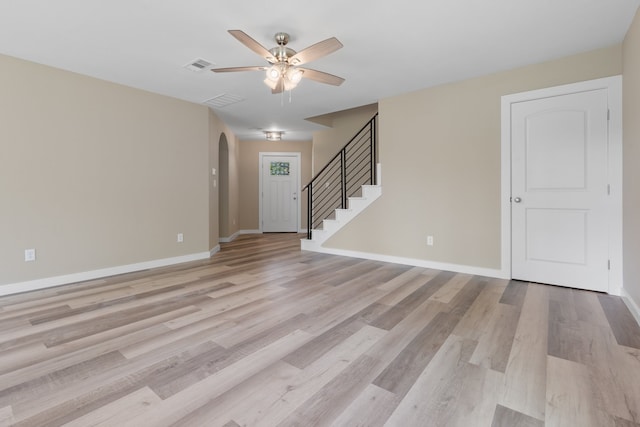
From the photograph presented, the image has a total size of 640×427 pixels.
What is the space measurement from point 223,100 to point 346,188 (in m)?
2.87

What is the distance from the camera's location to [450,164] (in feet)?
12.8

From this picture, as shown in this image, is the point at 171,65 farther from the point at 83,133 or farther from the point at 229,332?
the point at 229,332

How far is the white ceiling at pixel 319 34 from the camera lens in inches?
91.4

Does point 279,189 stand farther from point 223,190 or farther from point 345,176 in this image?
point 345,176

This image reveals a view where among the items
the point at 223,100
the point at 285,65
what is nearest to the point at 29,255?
the point at 223,100

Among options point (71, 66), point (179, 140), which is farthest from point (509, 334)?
point (71, 66)

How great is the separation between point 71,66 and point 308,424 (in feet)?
14.0

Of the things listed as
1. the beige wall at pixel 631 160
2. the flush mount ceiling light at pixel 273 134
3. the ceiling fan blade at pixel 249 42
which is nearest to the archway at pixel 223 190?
the flush mount ceiling light at pixel 273 134

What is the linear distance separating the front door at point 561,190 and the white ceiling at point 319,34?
629 mm

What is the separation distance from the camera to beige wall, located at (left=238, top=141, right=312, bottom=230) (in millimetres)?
8078

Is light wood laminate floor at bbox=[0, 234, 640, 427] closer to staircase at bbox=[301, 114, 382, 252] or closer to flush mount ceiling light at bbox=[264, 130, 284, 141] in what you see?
staircase at bbox=[301, 114, 382, 252]

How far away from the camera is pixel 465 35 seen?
2.73 m

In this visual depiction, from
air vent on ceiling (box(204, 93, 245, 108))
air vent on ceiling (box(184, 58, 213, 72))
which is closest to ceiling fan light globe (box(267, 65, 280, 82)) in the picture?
air vent on ceiling (box(184, 58, 213, 72))

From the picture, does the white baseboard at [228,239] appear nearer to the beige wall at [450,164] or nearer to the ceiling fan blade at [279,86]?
the beige wall at [450,164]
